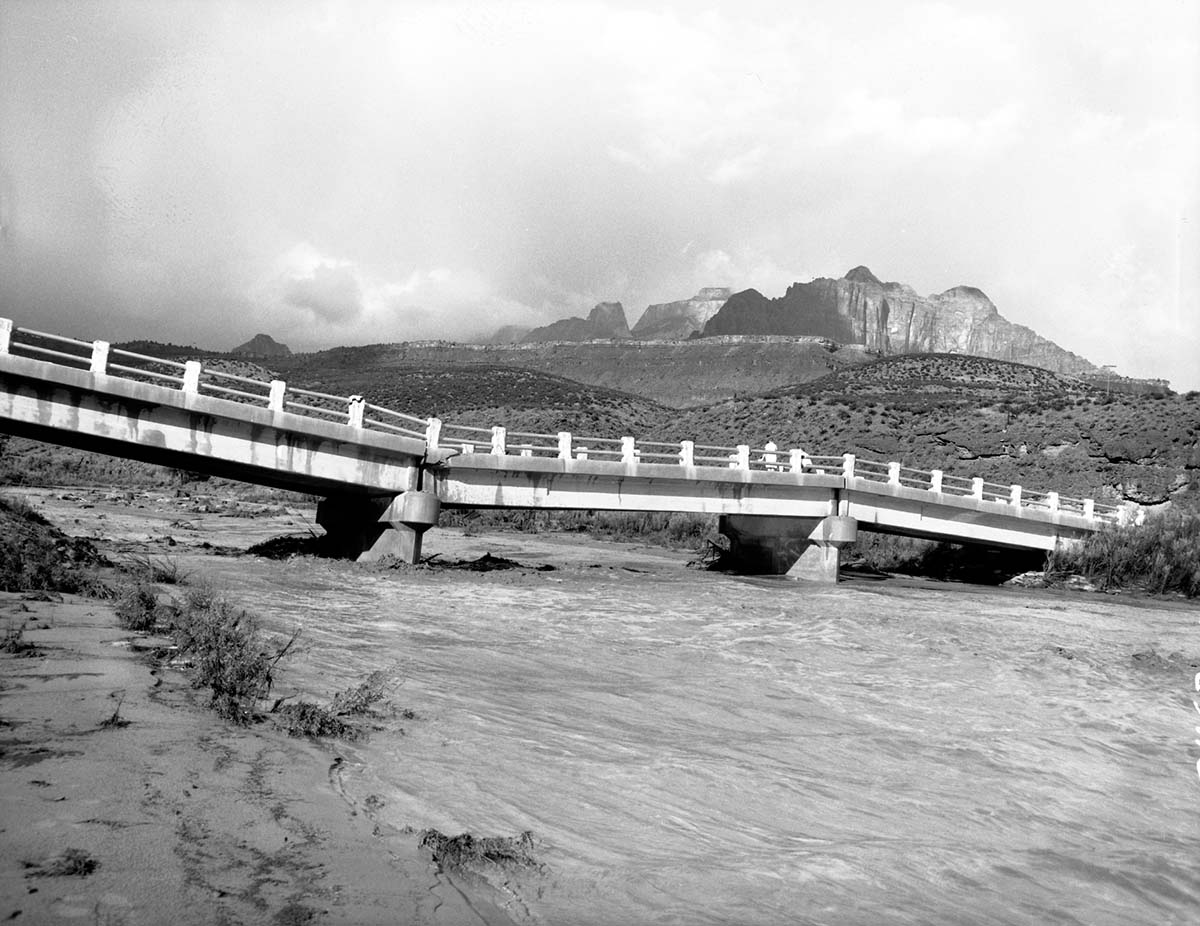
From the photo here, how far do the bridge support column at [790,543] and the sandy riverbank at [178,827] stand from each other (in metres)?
→ 23.4

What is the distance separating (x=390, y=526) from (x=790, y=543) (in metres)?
12.8

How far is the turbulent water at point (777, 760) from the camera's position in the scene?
Result: 4863mm

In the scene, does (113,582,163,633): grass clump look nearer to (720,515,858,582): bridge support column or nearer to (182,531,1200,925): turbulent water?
(182,531,1200,925): turbulent water

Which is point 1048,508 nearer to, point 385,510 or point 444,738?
point 385,510

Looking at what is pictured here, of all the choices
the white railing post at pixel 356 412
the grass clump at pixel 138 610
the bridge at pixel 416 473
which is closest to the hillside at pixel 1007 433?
the bridge at pixel 416 473

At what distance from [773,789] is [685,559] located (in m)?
26.6

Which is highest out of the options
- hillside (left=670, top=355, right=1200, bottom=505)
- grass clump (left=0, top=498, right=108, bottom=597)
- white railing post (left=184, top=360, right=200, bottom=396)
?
hillside (left=670, top=355, right=1200, bottom=505)

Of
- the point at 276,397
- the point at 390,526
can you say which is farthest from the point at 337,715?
the point at 390,526

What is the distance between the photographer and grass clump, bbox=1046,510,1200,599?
2811 cm

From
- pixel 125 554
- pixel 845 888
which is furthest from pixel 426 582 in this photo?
pixel 845 888

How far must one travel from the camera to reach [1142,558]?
28859 millimetres

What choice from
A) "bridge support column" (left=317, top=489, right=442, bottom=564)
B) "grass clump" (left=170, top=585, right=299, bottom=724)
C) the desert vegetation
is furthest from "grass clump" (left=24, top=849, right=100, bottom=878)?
the desert vegetation

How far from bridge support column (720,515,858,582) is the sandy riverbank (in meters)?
23.4

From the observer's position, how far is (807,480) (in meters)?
27.3
